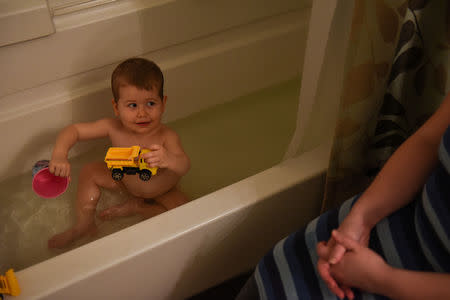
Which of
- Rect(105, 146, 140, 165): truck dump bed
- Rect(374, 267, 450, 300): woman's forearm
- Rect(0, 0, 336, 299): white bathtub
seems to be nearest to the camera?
Rect(374, 267, 450, 300): woman's forearm

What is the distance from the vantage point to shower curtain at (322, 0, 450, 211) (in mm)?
818

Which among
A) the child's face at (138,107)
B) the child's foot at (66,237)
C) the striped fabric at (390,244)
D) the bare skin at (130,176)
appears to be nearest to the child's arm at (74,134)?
the bare skin at (130,176)

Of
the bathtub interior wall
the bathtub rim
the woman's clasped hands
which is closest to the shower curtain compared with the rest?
the bathtub rim

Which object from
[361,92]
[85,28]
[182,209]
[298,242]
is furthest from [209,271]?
[85,28]

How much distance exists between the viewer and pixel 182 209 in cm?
99

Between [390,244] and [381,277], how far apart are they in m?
0.08

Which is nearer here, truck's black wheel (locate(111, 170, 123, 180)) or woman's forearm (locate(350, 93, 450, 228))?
woman's forearm (locate(350, 93, 450, 228))

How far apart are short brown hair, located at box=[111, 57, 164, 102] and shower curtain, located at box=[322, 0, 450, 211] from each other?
0.51 m

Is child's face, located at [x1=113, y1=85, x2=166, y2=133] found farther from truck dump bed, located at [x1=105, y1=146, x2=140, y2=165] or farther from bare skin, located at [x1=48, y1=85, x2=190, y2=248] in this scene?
truck dump bed, located at [x1=105, y1=146, x2=140, y2=165]

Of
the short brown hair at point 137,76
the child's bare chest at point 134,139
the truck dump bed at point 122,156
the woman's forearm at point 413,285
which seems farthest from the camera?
the child's bare chest at point 134,139

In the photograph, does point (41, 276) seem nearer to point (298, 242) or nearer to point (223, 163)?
point (298, 242)

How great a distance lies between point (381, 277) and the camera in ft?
2.33

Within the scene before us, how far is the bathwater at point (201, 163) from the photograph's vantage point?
129cm

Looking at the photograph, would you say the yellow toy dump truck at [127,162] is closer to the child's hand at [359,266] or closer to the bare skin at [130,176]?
the bare skin at [130,176]
